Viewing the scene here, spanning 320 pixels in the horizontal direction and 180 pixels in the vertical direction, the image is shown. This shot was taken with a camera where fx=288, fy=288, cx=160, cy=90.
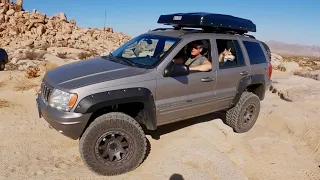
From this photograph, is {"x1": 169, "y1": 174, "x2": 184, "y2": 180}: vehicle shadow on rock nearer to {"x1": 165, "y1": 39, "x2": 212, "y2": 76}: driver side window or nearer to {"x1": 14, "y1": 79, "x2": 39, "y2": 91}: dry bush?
{"x1": 165, "y1": 39, "x2": 212, "y2": 76}: driver side window

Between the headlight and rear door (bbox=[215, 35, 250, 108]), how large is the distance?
2.47 meters

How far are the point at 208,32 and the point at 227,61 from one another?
0.62m

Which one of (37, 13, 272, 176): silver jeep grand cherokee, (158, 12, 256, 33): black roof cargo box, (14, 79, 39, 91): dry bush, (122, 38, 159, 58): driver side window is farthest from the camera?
(14, 79, 39, 91): dry bush

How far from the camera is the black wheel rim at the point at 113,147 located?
12.2 ft

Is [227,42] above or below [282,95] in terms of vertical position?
above

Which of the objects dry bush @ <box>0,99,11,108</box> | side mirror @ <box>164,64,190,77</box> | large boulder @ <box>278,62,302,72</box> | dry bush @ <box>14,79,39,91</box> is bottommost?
dry bush @ <box>0,99,11,108</box>

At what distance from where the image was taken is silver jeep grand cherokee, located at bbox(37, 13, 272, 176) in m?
3.58

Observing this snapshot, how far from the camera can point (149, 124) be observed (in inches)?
161

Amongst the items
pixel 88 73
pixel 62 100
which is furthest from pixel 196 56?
pixel 62 100

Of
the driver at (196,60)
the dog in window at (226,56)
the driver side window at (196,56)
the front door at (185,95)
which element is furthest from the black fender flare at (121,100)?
the dog in window at (226,56)

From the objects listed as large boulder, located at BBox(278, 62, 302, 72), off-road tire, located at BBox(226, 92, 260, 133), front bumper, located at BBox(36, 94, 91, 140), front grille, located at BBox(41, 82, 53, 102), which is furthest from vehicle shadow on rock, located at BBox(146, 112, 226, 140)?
large boulder, located at BBox(278, 62, 302, 72)

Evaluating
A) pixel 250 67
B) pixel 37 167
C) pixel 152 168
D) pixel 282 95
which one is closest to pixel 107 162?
pixel 152 168

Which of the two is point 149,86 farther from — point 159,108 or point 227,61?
point 227,61

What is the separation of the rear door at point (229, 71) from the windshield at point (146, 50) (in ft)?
3.03
